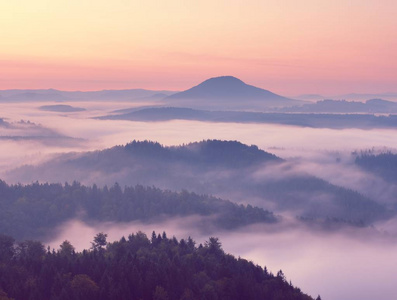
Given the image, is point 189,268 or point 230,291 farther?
point 189,268

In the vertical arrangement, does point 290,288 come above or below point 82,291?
below

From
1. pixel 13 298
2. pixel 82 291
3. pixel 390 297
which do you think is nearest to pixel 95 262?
pixel 82 291

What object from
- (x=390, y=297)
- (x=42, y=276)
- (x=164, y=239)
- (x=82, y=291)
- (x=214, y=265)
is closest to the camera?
(x=82, y=291)

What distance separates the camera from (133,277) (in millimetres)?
86500

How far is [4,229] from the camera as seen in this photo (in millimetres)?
199875

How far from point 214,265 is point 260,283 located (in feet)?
34.1

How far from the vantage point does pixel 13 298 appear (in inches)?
2928

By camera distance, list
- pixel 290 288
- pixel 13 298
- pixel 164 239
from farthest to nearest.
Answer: pixel 164 239
pixel 290 288
pixel 13 298

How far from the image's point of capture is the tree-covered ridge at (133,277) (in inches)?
3174

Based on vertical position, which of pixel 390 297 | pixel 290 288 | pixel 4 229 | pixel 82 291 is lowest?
pixel 390 297

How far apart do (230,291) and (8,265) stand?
38.6 metres

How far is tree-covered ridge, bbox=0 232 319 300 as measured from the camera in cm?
8062

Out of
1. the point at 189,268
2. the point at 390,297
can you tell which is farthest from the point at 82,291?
the point at 390,297

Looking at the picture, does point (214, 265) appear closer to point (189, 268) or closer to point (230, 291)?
point (189, 268)
